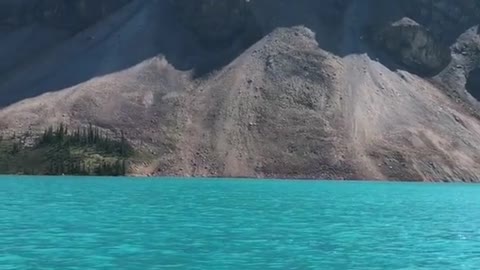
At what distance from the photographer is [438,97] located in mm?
141875

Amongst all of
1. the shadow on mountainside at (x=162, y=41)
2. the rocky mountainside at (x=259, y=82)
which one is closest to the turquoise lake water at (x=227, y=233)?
the rocky mountainside at (x=259, y=82)

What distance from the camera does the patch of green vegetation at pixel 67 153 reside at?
11656cm

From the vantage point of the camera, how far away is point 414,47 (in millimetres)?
152625

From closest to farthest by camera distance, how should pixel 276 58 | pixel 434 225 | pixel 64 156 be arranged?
pixel 434 225 < pixel 64 156 < pixel 276 58

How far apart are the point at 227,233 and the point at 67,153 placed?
8516 centimetres

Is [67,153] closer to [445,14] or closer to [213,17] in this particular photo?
[213,17]

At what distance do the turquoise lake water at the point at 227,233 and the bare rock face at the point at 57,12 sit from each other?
101 m

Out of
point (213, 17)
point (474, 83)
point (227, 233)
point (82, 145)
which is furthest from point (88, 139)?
A: point (227, 233)

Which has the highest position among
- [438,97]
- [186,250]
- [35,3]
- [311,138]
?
[35,3]

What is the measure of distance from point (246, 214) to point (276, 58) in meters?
91.2

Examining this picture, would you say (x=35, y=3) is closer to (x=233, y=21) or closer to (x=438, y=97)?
(x=233, y=21)

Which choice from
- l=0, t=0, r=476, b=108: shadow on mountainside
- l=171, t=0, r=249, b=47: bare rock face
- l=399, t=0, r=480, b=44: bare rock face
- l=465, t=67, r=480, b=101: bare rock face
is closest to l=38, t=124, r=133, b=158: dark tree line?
l=0, t=0, r=476, b=108: shadow on mountainside

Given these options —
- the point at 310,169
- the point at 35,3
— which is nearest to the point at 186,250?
the point at 310,169

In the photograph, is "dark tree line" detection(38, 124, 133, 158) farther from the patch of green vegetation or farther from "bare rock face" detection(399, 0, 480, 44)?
"bare rock face" detection(399, 0, 480, 44)
